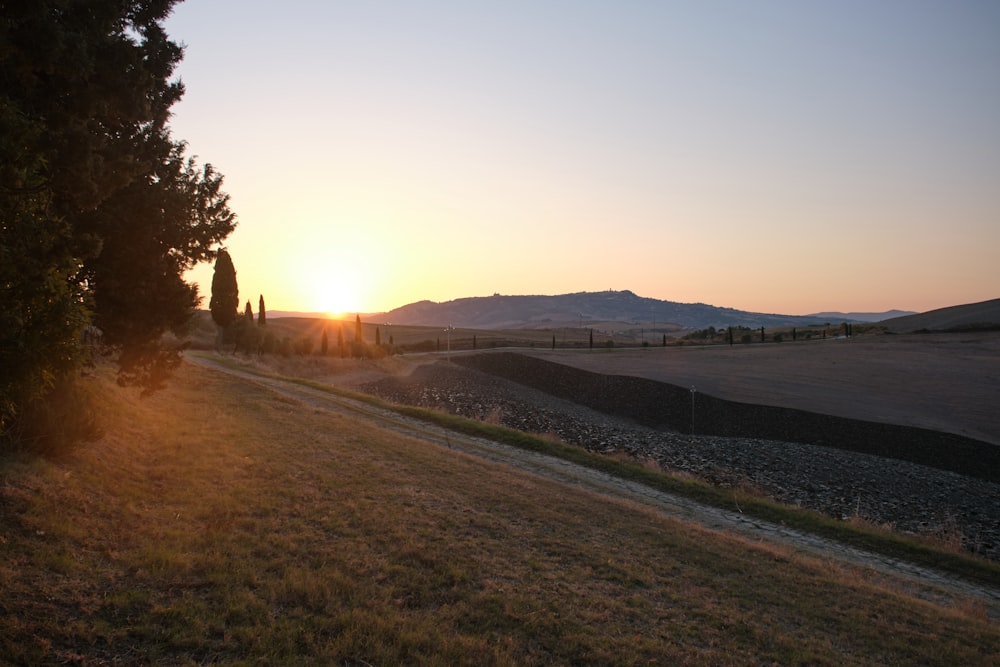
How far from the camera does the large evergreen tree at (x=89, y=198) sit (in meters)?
6.79

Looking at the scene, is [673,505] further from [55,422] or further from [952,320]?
[952,320]

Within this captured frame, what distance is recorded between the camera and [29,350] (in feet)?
22.0

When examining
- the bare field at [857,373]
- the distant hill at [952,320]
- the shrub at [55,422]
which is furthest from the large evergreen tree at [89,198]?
the distant hill at [952,320]

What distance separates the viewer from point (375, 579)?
794 cm

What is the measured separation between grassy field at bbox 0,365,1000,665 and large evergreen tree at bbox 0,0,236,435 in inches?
77.6

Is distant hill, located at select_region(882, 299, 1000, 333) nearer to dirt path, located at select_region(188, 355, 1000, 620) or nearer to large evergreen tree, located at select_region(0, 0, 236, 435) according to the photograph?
dirt path, located at select_region(188, 355, 1000, 620)

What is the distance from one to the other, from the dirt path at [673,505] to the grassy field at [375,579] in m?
1.52

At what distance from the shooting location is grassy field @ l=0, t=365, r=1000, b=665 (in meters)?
6.19

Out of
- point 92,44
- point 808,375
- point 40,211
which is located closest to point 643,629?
point 40,211

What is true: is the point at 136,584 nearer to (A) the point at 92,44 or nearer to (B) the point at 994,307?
(A) the point at 92,44

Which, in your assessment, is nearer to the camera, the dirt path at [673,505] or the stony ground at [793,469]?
the dirt path at [673,505]

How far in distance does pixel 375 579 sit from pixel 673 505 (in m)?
11.2

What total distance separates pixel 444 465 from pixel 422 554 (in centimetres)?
675

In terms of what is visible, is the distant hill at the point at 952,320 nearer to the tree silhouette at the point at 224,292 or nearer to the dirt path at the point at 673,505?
the dirt path at the point at 673,505
